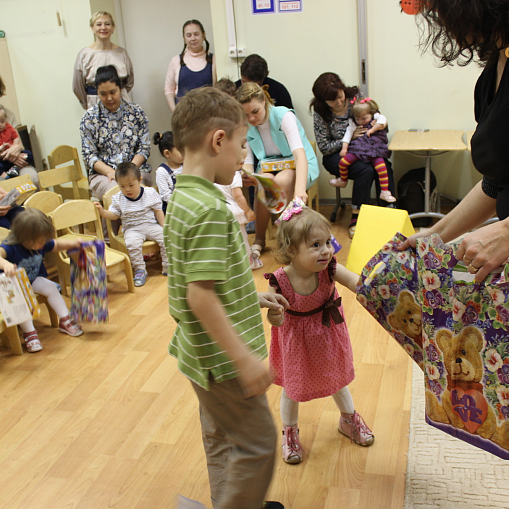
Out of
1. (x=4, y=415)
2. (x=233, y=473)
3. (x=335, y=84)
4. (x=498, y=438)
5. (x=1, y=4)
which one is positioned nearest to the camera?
(x=498, y=438)

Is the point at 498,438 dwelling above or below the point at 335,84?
below

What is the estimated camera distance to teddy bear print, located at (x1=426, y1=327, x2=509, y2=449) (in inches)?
51.3

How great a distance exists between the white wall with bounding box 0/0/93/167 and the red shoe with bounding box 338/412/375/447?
467 cm

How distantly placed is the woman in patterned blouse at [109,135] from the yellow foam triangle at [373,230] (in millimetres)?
1899

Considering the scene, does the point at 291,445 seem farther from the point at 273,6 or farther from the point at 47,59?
the point at 47,59

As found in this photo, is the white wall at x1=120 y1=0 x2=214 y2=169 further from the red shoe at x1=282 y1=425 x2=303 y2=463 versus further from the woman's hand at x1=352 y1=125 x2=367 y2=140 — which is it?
the red shoe at x1=282 y1=425 x2=303 y2=463

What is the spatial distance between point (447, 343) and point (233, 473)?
629mm

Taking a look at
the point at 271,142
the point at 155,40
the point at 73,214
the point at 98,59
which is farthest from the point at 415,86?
the point at 73,214

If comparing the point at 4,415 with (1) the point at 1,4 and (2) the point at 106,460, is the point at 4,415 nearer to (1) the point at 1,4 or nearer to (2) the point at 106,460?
(2) the point at 106,460

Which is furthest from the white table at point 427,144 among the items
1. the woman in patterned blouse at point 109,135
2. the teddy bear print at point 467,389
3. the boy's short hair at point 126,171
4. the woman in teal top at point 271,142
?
the teddy bear print at point 467,389

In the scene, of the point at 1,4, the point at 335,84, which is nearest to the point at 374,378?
the point at 335,84

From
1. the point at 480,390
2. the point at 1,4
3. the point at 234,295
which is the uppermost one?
the point at 1,4

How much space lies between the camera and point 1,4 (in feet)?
18.4

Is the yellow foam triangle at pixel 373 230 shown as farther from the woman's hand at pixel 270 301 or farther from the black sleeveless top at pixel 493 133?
the black sleeveless top at pixel 493 133
